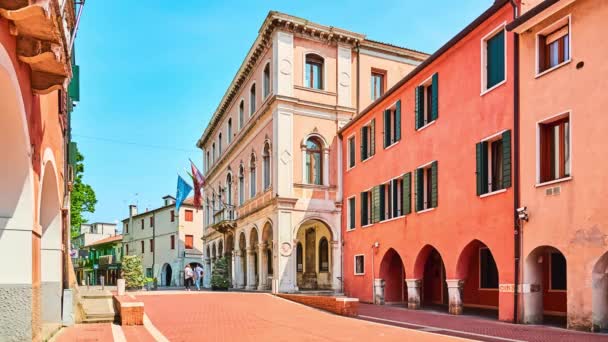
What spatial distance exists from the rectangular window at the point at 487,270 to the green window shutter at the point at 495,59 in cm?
620

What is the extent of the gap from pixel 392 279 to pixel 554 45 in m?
12.0

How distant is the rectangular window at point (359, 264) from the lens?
24672 millimetres

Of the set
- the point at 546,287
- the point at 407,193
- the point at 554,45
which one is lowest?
the point at 546,287

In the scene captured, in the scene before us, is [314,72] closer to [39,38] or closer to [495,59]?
[495,59]

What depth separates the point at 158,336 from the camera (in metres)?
11.7

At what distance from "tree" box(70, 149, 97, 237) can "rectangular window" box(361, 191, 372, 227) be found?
17.3 meters

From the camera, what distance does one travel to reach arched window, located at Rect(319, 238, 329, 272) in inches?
1180

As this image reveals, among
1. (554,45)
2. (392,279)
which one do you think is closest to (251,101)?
(392,279)

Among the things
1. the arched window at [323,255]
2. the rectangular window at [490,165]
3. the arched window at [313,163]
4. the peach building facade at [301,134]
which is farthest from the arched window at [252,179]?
the rectangular window at [490,165]

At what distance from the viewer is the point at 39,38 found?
5953mm

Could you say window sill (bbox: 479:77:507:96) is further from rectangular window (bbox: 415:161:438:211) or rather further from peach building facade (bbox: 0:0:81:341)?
peach building facade (bbox: 0:0:81:341)

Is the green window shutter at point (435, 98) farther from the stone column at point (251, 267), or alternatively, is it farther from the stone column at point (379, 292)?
the stone column at point (251, 267)

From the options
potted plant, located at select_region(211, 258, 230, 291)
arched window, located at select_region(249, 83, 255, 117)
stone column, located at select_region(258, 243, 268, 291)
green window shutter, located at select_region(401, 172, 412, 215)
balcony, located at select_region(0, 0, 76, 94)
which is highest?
arched window, located at select_region(249, 83, 255, 117)

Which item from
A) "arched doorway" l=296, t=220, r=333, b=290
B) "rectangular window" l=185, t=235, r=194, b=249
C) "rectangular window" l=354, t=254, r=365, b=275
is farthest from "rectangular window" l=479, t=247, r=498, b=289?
"rectangular window" l=185, t=235, r=194, b=249
